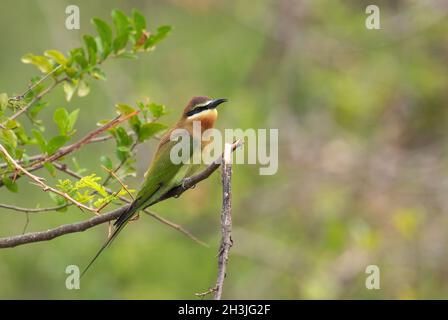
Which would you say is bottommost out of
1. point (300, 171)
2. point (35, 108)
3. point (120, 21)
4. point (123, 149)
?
point (123, 149)

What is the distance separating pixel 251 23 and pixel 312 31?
494mm

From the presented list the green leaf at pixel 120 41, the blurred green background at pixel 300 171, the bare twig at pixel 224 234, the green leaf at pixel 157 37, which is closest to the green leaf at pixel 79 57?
the green leaf at pixel 120 41

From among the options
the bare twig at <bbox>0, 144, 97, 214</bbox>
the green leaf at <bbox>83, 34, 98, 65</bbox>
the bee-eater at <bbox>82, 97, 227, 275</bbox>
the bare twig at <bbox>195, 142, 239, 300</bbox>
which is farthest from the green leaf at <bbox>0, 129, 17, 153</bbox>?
the bare twig at <bbox>195, 142, 239, 300</bbox>

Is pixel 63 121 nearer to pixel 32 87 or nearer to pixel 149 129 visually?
pixel 32 87

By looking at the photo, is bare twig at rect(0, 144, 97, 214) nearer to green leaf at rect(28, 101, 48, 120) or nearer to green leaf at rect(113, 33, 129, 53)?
green leaf at rect(28, 101, 48, 120)

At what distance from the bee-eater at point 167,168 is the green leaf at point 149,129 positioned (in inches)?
8.0

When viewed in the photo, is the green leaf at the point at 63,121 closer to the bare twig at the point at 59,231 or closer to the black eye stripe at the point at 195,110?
the bare twig at the point at 59,231

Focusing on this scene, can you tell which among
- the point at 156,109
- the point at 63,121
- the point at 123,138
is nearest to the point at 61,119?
the point at 63,121

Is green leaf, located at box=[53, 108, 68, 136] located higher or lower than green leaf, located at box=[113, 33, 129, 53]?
lower

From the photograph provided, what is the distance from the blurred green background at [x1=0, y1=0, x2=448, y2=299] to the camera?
17.2 ft

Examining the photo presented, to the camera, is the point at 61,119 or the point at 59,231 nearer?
the point at 59,231

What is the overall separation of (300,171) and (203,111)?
8.17 feet

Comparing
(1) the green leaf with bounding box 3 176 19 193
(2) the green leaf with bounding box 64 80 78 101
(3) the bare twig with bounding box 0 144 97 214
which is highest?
(2) the green leaf with bounding box 64 80 78 101

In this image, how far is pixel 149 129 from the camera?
9.05ft
